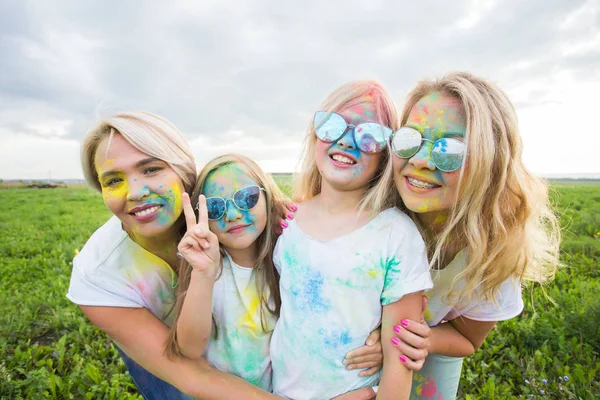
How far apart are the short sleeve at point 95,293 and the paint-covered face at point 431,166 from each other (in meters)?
1.71

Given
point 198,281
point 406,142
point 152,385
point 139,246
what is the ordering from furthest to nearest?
point 152,385 < point 139,246 < point 406,142 < point 198,281

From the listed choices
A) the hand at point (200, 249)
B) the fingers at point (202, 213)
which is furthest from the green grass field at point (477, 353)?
the hand at point (200, 249)

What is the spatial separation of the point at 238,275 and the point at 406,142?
1.22m

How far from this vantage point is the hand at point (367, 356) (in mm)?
2123

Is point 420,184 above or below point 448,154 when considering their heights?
below

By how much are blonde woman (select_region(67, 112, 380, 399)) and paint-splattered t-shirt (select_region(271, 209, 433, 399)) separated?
1.14 feet

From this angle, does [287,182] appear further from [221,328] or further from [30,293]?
[30,293]

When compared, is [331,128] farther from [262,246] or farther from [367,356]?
[367,356]

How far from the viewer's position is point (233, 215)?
227 centimetres

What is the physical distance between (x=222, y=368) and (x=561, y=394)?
2791 millimetres

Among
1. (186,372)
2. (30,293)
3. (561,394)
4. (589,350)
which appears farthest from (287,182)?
(30,293)

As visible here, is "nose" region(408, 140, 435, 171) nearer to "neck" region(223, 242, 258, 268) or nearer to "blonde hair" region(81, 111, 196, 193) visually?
"neck" region(223, 242, 258, 268)

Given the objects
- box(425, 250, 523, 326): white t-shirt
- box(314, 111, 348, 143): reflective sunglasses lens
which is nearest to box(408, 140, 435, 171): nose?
box(314, 111, 348, 143): reflective sunglasses lens

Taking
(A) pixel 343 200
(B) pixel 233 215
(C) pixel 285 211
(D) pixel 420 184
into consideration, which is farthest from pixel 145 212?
(D) pixel 420 184
